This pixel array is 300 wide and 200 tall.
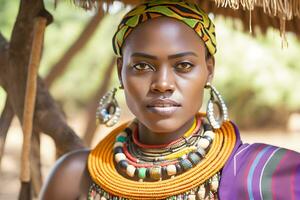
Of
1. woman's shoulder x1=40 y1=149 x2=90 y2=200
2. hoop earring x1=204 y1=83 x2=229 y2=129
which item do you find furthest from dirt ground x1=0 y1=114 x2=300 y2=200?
hoop earring x1=204 y1=83 x2=229 y2=129

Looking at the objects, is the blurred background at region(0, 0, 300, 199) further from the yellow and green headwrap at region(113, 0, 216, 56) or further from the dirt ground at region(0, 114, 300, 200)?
the yellow and green headwrap at region(113, 0, 216, 56)

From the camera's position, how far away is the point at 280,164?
5.97 ft

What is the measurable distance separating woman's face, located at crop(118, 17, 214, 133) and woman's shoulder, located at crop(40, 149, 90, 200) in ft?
1.03

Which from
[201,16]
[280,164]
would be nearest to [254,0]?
[201,16]

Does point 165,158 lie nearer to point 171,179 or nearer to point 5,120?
point 171,179

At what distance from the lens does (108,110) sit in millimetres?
2158

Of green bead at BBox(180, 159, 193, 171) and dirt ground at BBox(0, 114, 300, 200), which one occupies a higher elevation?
green bead at BBox(180, 159, 193, 171)

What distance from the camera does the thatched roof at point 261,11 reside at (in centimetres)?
189

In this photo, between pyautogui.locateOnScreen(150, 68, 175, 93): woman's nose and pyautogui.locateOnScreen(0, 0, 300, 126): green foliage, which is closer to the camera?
pyautogui.locateOnScreen(150, 68, 175, 93): woman's nose

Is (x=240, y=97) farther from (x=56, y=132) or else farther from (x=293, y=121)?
(x=56, y=132)

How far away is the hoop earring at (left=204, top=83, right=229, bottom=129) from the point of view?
196 centimetres

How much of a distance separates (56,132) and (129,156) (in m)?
0.70

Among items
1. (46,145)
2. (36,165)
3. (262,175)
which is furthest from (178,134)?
(46,145)

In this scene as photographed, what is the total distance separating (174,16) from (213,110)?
32 cm
